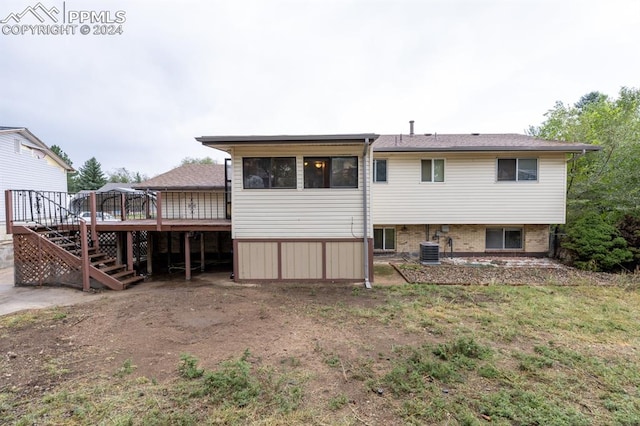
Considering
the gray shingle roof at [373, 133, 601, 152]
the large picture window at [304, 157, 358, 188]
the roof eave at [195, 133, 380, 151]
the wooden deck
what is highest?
the gray shingle roof at [373, 133, 601, 152]

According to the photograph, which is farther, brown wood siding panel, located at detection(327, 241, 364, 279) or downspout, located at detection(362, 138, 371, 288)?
brown wood siding panel, located at detection(327, 241, 364, 279)

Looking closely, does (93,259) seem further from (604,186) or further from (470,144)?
(604,186)

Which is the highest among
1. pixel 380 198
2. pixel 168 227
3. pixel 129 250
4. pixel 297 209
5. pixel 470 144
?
pixel 470 144

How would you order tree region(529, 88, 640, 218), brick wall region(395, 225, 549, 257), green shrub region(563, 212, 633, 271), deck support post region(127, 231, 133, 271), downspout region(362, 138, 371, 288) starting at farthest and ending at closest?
brick wall region(395, 225, 549, 257) → tree region(529, 88, 640, 218) → green shrub region(563, 212, 633, 271) → deck support post region(127, 231, 133, 271) → downspout region(362, 138, 371, 288)

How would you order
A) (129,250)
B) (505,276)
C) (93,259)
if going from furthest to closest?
(129,250) → (505,276) → (93,259)

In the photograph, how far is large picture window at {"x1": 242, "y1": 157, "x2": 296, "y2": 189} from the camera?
735 cm

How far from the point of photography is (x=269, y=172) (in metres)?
7.37

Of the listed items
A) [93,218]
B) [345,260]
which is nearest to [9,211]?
[93,218]

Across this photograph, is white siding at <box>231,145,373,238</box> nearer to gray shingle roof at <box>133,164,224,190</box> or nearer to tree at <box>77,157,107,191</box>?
gray shingle roof at <box>133,164,224,190</box>

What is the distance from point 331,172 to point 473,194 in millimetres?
5813

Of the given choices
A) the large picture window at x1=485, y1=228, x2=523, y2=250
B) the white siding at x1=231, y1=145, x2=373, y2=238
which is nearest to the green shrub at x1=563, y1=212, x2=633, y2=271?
the large picture window at x1=485, y1=228, x2=523, y2=250

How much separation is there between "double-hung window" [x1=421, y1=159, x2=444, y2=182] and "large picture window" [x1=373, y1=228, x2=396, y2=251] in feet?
7.54

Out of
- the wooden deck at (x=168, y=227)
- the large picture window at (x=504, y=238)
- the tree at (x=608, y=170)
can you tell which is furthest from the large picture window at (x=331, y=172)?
the tree at (x=608, y=170)

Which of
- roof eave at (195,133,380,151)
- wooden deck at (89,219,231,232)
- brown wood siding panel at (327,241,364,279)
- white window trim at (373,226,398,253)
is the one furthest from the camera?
white window trim at (373,226,398,253)
